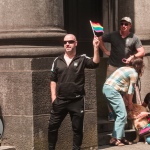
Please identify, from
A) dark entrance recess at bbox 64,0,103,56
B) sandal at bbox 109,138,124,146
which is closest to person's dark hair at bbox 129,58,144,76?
sandal at bbox 109,138,124,146

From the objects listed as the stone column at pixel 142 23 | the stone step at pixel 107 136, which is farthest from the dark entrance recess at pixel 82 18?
the stone step at pixel 107 136

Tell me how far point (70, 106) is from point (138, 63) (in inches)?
81.3

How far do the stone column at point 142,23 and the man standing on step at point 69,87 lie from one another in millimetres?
3839

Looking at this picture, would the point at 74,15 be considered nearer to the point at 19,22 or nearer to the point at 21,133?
the point at 19,22

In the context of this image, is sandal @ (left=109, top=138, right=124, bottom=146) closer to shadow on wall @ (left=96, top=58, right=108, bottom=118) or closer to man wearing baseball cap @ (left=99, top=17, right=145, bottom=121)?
man wearing baseball cap @ (left=99, top=17, right=145, bottom=121)

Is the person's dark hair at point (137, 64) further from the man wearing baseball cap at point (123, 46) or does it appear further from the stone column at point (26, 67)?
the stone column at point (26, 67)

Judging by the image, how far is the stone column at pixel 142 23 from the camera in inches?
490

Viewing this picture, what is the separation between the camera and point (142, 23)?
1251 centimetres

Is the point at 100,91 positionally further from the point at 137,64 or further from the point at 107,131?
the point at 137,64

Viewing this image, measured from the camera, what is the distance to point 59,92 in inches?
345

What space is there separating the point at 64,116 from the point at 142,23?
4286mm

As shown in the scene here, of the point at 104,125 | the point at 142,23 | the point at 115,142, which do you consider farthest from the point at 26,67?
the point at 142,23

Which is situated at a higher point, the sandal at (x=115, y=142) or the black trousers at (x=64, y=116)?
the black trousers at (x=64, y=116)

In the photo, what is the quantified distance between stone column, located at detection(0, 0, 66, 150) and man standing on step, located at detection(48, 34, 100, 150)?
0.44m
